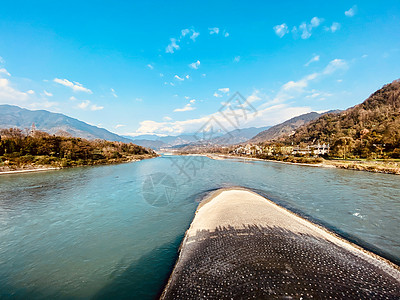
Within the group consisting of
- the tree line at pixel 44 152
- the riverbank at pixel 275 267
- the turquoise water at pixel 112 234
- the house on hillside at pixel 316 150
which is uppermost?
the tree line at pixel 44 152

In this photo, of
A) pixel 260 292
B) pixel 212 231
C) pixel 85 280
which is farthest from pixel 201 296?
pixel 85 280

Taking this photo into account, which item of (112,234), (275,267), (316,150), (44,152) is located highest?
(44,152)

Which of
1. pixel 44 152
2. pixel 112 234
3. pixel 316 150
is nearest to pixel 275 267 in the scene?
pixel 112 234

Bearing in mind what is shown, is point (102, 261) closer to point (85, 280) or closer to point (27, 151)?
point (85, 280)

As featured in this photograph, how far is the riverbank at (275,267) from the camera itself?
15.9 feet

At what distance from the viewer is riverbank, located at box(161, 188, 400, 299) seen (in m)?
4.85

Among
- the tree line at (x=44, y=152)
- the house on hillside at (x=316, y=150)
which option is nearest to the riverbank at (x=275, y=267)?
the tree line at (x=44, y=152)

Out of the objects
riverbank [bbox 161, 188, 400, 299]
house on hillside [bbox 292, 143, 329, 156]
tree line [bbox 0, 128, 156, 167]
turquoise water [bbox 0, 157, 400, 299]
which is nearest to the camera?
riverbank [bbox 161, 188, 400, 299]

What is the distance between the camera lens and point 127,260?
24.6ft

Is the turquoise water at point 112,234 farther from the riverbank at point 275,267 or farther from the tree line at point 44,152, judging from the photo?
the tree line at point 44,152

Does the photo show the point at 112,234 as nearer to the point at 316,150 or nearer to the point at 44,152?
the point at 44,152

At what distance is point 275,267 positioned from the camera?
5691 millimetres

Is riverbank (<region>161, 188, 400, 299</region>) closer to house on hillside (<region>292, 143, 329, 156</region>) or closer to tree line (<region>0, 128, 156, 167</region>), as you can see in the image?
tree line (<region>0, 128, 156, 167</region>)

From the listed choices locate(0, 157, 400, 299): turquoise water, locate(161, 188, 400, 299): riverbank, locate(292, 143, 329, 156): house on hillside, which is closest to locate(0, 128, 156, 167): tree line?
locate(0, 157, 400, 299): turquoise water
